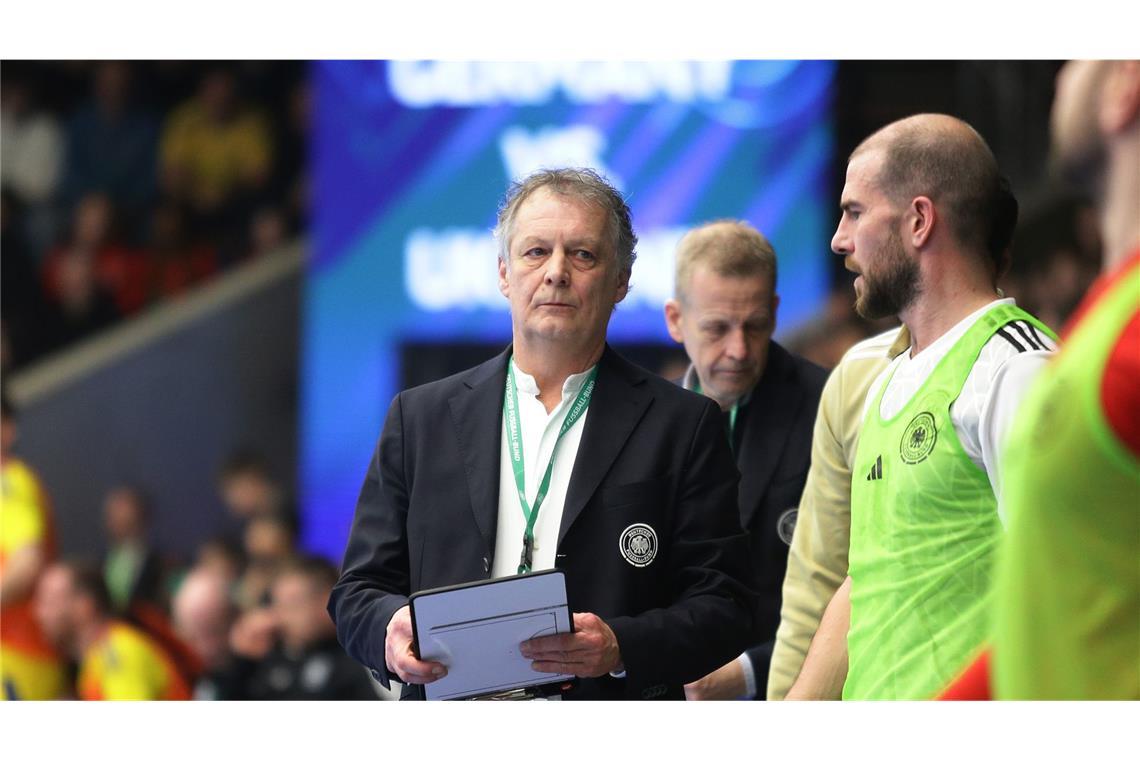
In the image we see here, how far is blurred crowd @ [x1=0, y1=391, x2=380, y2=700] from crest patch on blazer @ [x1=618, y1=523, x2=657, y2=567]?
10.2ft

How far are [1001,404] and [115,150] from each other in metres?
9.67

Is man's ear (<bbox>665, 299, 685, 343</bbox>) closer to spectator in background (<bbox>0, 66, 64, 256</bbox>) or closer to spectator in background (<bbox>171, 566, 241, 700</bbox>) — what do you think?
spectator in background (<bbox>171, 566, 241, 700</bbox>)

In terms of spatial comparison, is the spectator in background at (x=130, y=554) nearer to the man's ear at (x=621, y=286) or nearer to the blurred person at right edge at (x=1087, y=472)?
the man's ear at (x=621, y=286)

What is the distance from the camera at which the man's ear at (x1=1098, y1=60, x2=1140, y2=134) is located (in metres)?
1.41

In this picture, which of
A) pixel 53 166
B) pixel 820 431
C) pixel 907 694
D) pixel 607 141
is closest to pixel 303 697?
pixel 820 431

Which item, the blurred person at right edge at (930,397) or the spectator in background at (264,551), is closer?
the blurred person at right edge at (930,397)

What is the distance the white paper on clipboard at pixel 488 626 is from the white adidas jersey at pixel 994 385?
Result: 0.74m

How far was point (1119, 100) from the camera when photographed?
4.64 ft

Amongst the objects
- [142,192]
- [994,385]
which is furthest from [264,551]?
[994,385]

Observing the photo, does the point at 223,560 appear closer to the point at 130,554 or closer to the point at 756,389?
the point at 130,554

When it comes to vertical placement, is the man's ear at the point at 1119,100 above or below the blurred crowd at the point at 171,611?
below

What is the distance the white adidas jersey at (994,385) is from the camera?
7.66ft

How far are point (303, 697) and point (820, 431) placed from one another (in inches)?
123

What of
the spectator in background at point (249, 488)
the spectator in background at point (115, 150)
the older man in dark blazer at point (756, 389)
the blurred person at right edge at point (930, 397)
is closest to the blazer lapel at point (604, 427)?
the blurred person at right edge at point (930, 397)
